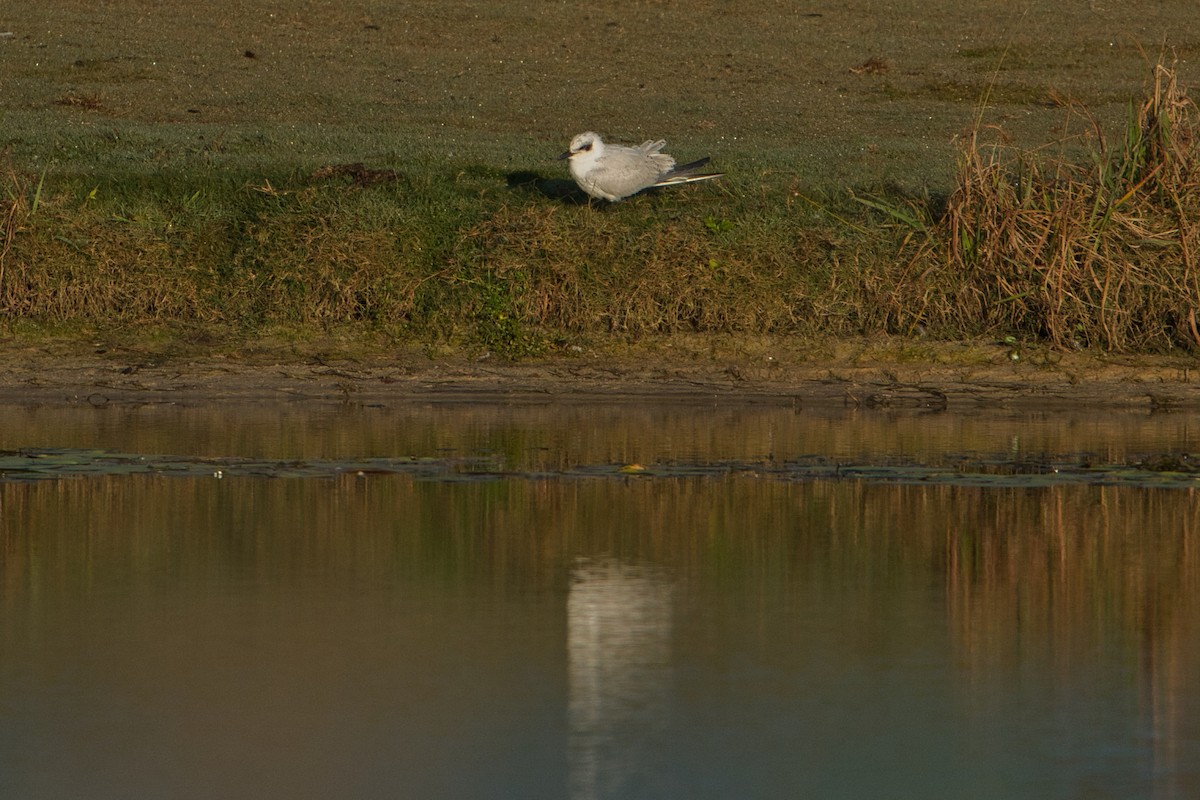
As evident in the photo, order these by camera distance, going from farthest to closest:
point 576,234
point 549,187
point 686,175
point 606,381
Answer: point 549,187
point 686,175
point 576,234
point 606,381

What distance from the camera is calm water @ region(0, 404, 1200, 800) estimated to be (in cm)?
593

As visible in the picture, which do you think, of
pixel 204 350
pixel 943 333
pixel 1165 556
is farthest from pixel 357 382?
pixel 1165 556

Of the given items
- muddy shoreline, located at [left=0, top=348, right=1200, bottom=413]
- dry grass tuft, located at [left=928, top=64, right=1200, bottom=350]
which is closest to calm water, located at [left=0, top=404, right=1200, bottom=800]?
muddy shoreline, located at [left=0, top=348, right=1200, bottom=413]

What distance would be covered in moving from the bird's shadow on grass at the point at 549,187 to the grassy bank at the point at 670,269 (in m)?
0.58

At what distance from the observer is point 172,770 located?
585 cm

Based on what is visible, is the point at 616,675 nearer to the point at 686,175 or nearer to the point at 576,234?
the point at 576,234

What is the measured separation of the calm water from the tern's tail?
Result: 14.8 ft

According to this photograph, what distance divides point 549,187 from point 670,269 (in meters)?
2.10

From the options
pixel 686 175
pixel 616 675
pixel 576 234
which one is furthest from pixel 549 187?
pixel 616 675

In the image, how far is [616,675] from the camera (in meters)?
6.89

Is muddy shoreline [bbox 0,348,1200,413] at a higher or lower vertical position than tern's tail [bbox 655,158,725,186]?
lower

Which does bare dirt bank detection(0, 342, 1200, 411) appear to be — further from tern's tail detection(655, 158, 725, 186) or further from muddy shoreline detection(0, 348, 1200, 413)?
tern's tail detection(655, 158, 725, 186)

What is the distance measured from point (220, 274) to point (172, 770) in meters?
9.90

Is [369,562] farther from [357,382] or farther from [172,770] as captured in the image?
[357,382]
